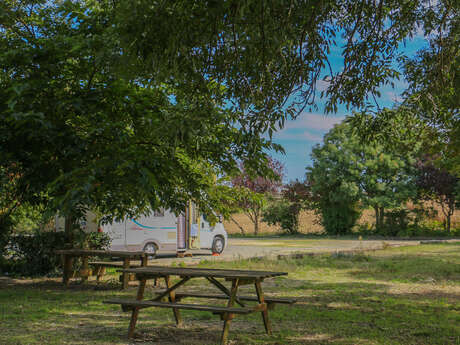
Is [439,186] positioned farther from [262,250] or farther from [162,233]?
[162,233]

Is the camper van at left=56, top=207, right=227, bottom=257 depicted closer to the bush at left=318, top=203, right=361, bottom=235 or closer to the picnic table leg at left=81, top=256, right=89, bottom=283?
the picnic table leg at left=81, top=256, right=89, bottom=283

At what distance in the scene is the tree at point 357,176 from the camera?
33.5 m

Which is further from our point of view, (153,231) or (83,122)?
(153,231)

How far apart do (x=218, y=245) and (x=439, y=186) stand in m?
20.4

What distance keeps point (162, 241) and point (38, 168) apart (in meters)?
7.76

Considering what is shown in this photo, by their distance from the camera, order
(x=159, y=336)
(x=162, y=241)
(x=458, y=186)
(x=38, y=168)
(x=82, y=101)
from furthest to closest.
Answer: (x=458, y=186)
(x=162, y=241)
(x=38, y=168)
(x=82, y=101)
(x=159, y=336)

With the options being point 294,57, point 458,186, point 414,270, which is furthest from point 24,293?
point 458,186

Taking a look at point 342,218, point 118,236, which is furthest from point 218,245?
point 342,218

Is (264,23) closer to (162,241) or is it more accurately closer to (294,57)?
(294,57)

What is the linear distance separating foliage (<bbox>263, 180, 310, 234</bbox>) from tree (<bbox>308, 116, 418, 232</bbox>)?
4.77ft

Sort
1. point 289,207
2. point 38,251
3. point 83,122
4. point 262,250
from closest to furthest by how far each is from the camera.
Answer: point 83,122, point 38,251, point 262,250, point 289,207

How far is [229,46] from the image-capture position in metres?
6.19

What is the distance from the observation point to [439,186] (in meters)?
32.8

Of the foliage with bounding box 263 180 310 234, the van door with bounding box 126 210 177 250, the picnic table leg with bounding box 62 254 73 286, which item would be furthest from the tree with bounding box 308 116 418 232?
the picnic table leg with bounding box 62 254 73 286
